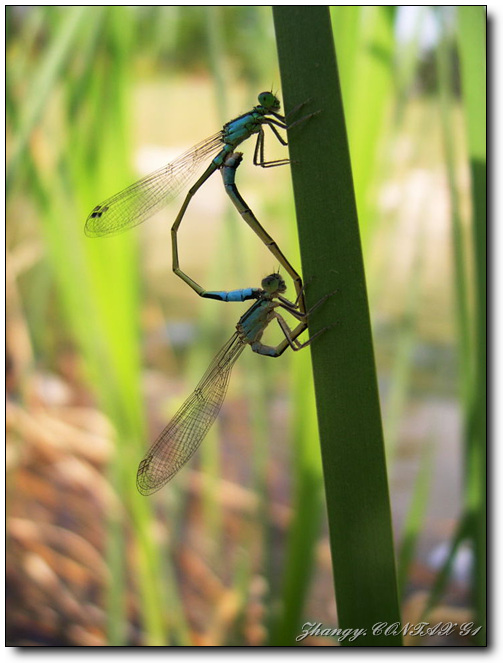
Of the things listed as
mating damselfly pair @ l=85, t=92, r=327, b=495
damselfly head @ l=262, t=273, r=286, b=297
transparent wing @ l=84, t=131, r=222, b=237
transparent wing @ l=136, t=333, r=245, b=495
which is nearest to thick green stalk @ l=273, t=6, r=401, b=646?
mating damselfly pair @ l=85, t=92, r=327, b=495

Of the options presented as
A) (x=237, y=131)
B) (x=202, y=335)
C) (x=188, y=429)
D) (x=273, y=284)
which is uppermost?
(x=237, y=131)

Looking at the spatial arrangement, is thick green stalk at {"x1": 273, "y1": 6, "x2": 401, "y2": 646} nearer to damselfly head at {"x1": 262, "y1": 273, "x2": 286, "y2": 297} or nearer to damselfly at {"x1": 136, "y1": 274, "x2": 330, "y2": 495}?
damselfly head at {"x1": 262, "y1": 273, "x2": 286, "y2": 297}

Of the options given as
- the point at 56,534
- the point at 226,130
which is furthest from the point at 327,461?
the point at 56,534

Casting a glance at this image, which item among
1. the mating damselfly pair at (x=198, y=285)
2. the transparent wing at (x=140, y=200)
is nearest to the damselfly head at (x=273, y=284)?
the mating damselfly pair at (x=198, y=285)

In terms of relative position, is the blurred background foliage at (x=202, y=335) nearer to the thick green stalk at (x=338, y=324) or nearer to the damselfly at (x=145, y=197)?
the damselfly at (x=145, y=197)

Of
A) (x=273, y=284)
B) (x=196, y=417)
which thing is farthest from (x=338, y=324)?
(x=196, y=417)

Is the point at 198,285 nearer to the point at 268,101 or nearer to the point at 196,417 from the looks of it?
the point at 196,417
